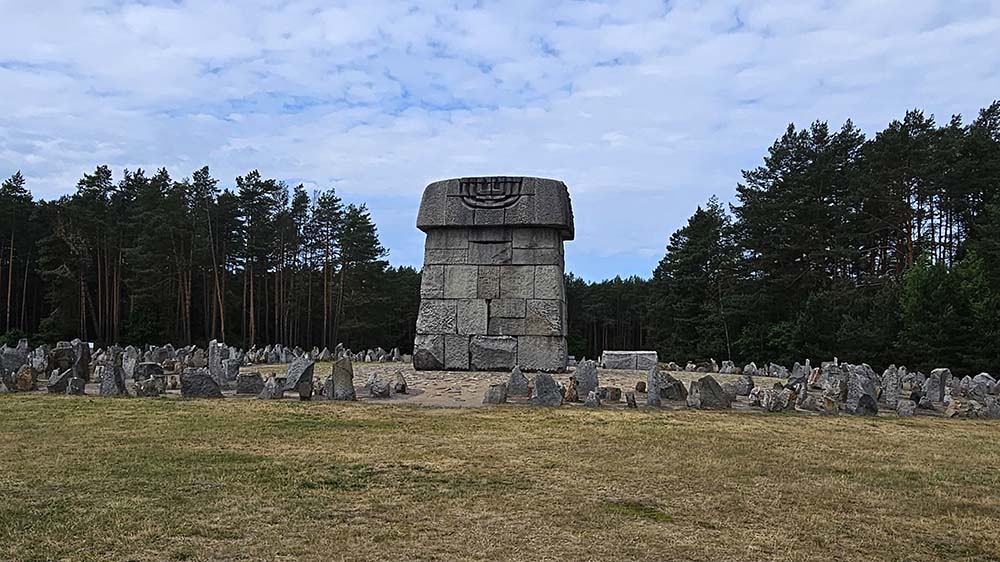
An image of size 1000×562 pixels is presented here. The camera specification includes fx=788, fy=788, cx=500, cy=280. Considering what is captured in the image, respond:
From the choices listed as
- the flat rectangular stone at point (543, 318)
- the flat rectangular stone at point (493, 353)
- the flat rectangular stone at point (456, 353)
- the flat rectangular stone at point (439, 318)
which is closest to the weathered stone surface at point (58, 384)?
the flat rectangular stone at point (439, 318)

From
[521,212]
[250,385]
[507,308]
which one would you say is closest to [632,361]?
[507,308]

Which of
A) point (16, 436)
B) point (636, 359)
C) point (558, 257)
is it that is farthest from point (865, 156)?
point (16, 436)

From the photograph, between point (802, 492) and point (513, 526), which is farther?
point (802, 492)

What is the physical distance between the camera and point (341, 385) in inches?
396

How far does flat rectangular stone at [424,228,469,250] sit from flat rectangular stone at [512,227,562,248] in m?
0.87

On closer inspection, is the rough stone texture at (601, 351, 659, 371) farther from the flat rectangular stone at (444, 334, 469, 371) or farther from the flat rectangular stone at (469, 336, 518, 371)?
the flat rectangular stone at (444, 334, 469, 371)

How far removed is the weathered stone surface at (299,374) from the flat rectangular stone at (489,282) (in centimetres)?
357

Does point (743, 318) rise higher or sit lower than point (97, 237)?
lower

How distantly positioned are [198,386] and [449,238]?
5.17m

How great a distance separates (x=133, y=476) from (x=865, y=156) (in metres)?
28.6

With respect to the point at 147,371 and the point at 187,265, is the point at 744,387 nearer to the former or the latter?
the point at 147,371

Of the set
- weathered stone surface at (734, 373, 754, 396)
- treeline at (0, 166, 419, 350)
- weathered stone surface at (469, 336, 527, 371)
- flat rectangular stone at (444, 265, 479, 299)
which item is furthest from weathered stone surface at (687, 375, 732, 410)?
treeline at (0, 166, 419, 350)

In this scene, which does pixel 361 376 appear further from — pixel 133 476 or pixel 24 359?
pixel 133 476

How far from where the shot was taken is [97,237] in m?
34.7
